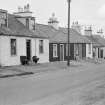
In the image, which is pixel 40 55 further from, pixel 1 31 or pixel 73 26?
pixel 73 26

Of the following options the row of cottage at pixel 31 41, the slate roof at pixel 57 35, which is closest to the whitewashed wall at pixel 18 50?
the row of cottage at pixel 31 41

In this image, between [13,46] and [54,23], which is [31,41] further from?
[54,23]

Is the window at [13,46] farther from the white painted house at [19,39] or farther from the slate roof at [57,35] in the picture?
the slate roof at [57,35]

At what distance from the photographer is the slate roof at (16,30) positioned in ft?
87.6

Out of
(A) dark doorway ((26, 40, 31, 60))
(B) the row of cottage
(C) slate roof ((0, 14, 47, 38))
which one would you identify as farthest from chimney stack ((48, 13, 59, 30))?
(A) dark doorway ((26, 40, 31, 60))

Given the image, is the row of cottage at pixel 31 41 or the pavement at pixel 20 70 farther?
the row of cottage at pixel 31 41

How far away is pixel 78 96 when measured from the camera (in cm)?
1123

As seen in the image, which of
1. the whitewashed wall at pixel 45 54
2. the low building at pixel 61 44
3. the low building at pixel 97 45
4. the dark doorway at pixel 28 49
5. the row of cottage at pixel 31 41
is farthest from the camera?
the low building at pixel 97 45

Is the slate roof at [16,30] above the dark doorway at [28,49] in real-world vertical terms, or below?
above

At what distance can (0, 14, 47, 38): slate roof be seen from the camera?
2670 cm

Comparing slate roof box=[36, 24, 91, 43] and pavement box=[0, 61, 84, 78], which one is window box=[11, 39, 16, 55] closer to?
pavement box=[0, 61, 84, 78]

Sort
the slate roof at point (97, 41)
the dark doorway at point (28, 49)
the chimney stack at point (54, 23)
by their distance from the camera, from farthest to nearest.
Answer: the slate roof at point (97, 41)
the chimney stack at point (54, 23)
the dark doorway at point (28, 49)

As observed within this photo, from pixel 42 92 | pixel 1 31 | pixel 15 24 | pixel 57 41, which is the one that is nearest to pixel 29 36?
pixel 15 24

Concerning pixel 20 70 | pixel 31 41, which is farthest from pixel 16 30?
pixel 20 70
